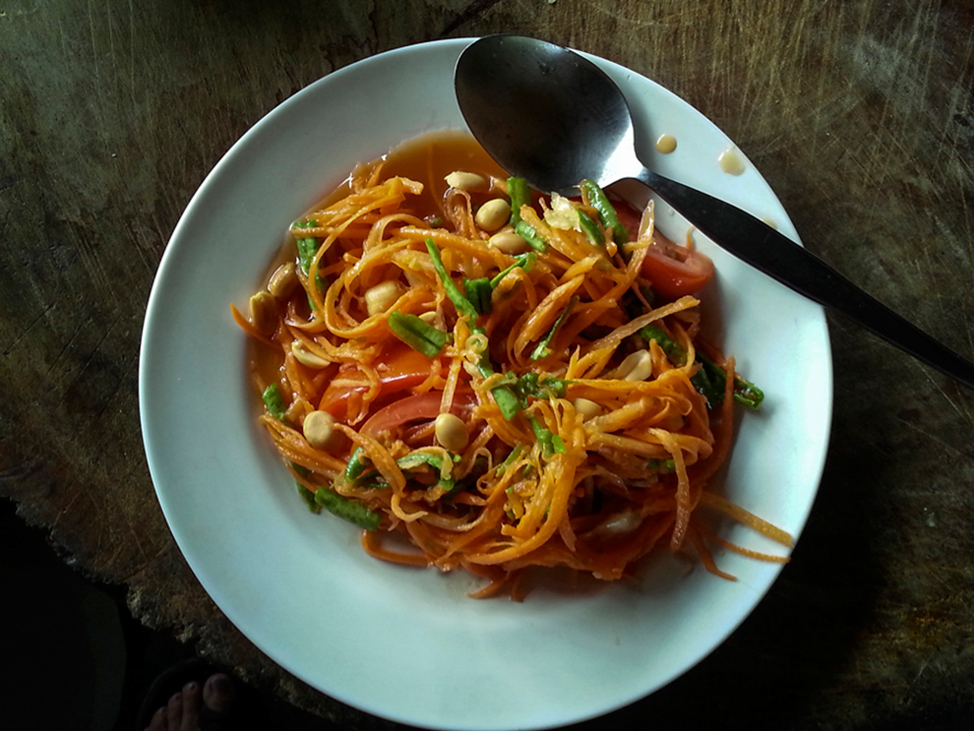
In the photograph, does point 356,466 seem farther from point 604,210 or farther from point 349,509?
point 604,210

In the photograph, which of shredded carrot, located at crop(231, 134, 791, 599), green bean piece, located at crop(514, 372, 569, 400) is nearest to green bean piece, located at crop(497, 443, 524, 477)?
shredded carrot, located at crop(231, 134, 791, 599)

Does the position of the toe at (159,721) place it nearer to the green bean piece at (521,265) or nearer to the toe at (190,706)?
the toe at (190,706)

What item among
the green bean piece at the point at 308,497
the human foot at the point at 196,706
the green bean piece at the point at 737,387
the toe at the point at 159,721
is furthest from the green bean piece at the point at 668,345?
the toe at the point at 159,721

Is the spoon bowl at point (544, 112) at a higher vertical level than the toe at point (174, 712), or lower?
higher

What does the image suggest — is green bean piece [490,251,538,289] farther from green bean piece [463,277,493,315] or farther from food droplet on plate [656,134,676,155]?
food droplet on plate [656,134,676,155]

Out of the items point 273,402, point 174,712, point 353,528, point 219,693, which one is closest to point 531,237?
point 273,402
